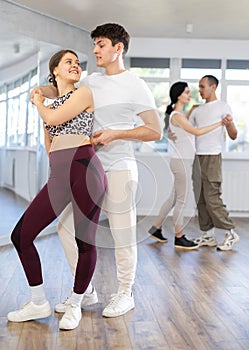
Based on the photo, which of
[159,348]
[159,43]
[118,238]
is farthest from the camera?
[159,43]

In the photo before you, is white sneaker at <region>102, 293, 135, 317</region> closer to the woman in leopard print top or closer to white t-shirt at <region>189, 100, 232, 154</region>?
the woman in leopard print top

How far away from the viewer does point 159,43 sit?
809 cm

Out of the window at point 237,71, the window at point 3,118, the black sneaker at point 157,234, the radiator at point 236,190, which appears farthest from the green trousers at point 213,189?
the window at point 237,71

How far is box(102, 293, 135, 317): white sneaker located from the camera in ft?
10.2

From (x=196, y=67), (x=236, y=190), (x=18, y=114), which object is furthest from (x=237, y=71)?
(x=18, y=114)

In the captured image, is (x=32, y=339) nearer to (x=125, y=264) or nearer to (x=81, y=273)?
(x=81, y=273)

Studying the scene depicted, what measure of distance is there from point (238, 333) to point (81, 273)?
0.78 metres

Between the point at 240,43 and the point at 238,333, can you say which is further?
the point at 240,43

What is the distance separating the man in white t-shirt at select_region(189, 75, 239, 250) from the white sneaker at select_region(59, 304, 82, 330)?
2533 mm

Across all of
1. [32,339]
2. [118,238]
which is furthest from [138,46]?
[32,339]

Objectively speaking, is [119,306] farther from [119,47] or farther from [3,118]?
[3,118]

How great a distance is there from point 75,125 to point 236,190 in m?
5.57

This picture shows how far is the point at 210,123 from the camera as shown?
5320mm

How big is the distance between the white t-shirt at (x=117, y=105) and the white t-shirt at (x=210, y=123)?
7.69 feet
